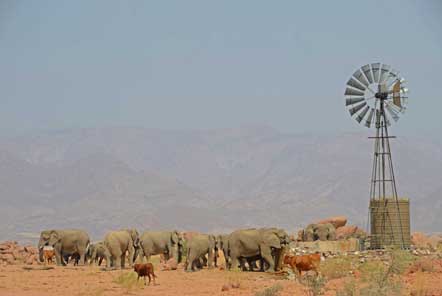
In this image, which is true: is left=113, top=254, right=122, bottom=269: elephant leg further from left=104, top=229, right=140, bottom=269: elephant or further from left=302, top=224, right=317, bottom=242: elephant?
left=302, top=224, right=317, bottom=242: elephant

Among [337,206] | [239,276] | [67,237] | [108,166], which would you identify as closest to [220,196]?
[108,166]

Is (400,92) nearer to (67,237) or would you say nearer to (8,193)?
(67,237)

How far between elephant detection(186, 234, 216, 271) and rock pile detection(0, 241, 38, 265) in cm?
1114

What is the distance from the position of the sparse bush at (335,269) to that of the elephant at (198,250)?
20.5ft

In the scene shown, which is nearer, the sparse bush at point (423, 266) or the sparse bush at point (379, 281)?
the sparse bush at point (379, 281)

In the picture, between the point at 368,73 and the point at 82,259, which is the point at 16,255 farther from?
the point at 368,73

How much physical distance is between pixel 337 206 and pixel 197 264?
123 meters

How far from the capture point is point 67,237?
43.8 m

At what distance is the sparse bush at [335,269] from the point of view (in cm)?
3044

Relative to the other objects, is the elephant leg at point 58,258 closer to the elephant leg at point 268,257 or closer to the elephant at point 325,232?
the elephant leg at point 268,257

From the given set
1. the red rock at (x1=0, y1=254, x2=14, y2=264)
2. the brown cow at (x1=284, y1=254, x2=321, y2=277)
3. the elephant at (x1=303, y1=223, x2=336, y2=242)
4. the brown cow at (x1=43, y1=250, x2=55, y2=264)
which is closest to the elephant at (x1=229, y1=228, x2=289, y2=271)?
the brown cow at (x1=284, y1=254, x2=321, y2=277)

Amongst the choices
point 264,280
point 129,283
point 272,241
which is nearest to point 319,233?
point 272,241

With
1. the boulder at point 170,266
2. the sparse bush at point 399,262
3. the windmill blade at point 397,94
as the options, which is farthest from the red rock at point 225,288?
the windmill blade at point 397,94

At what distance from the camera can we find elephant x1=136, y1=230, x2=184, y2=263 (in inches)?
1623
